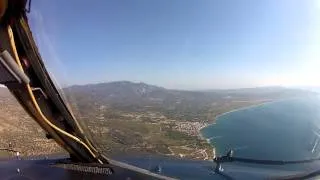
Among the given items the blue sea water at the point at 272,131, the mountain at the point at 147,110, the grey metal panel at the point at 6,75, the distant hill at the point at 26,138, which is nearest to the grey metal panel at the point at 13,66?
the grey metal panel at the point at 6,75

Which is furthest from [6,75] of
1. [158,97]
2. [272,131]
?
[272,131]

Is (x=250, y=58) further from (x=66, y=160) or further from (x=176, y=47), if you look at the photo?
(x=66, y=160)

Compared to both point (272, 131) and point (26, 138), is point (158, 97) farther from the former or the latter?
point (26, 138)

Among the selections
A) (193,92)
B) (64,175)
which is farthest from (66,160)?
(193,92)

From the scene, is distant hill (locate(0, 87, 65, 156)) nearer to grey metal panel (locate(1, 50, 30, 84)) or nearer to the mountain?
the mountain

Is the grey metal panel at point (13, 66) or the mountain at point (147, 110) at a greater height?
the grey metal panel at point (13, 66)

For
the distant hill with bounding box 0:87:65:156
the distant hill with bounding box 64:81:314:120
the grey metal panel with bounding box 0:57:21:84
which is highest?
the grey metal panel with bounding box 0:57:21:84

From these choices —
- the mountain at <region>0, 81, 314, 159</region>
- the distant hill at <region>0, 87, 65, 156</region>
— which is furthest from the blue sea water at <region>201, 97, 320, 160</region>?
the distant hill at <region>0, 87, 65, 156</region>

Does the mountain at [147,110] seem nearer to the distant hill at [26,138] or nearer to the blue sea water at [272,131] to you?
the blue sea water at [272,131]
